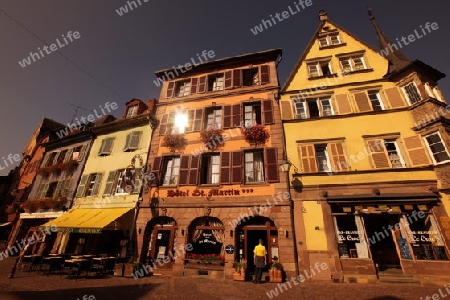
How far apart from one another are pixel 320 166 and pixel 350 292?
5397 millimetres

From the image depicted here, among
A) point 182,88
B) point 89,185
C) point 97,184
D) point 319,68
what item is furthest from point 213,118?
point 89,185

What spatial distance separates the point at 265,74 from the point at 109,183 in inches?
492

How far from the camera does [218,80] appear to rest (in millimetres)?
15703

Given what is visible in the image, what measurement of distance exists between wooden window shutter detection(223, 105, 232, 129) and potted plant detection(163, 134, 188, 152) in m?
2.69

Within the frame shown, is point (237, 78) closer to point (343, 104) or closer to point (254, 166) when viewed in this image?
point (254, 166)

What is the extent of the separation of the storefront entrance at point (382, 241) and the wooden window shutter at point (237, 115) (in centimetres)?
800

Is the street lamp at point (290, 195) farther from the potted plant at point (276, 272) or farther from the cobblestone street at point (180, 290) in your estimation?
the cobblestone street at point (180, 290)

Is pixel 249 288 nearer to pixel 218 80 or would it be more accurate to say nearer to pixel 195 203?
pixel 195 203

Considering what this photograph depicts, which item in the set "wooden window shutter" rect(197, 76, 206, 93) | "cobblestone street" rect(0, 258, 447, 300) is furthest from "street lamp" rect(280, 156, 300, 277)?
"wooden window shutter" rect(197, 76, 206, 93)

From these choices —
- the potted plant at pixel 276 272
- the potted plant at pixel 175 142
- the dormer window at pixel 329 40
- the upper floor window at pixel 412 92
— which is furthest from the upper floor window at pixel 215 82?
the potted plant at pixel 276 272

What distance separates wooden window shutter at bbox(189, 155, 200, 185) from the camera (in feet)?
39.3

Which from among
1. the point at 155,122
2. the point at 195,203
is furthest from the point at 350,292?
the point at 155,122

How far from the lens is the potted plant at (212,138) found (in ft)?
41.6

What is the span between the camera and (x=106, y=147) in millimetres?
15820
